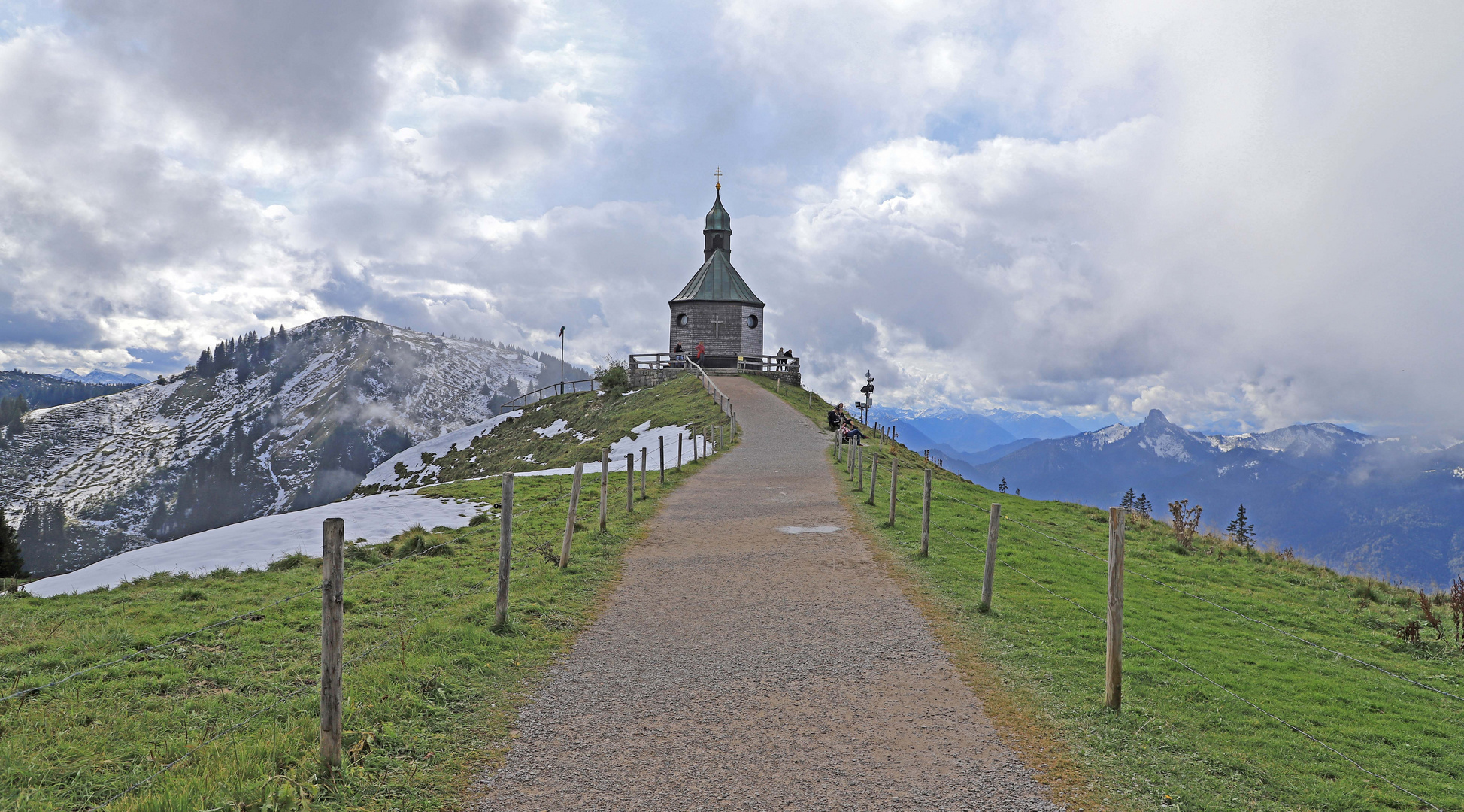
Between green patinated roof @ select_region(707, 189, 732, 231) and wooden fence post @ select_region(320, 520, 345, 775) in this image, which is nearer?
wooden fence post @ select_region(320, 520, 345, 775)

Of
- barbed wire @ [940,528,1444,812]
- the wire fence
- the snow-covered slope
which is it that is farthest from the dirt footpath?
the snow-covered slope

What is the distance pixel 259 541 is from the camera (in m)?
18.8

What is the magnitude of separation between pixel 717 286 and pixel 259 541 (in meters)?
53.2

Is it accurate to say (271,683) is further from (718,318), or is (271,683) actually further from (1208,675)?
(718,318)

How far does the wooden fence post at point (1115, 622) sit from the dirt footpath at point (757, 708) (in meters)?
1.43

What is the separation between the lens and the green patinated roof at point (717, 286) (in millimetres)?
68562

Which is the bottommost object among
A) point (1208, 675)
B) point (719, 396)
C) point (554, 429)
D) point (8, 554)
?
point (8, 554)

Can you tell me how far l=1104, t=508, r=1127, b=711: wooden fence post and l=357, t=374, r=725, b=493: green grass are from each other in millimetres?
25972

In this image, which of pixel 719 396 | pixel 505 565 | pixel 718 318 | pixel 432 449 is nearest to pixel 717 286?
pixel 718 318

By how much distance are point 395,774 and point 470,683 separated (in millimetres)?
2100

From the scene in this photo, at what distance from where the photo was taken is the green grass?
44819mm

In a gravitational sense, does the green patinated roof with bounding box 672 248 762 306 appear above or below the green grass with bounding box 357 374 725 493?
above

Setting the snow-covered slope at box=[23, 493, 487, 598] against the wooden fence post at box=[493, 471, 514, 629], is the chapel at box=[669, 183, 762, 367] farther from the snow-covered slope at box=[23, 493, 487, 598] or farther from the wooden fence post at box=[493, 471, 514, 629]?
the wooden fence post at box=[493, 471, 514, 629]

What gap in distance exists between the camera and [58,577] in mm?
16734
